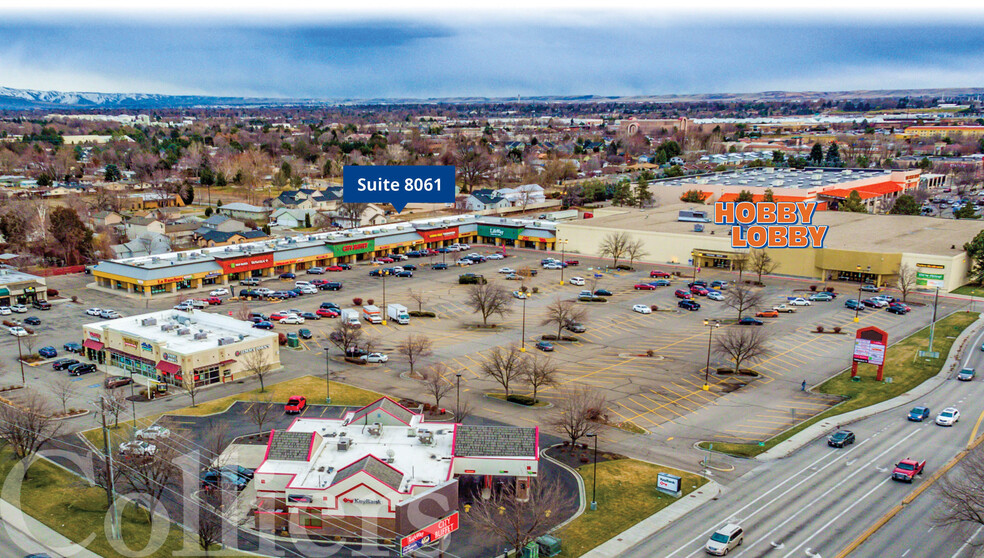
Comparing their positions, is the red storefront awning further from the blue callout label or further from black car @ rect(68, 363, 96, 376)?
the blue callout label

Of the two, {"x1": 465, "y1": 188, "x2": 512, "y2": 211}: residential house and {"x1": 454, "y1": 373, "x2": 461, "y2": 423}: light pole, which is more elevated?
{"x1": 465, "y1": 188, "x2": 512, "y2": 211}: residential house

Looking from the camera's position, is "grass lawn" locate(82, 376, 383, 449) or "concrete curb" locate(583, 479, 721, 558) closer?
"concrete curb" locate(583, 479, 721, 558)

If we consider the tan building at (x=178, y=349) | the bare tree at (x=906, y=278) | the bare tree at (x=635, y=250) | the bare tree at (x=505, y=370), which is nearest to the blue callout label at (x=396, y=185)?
the bare tree at (x=635, y=250)

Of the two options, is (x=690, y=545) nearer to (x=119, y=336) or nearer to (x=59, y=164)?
(x=119, y=336)

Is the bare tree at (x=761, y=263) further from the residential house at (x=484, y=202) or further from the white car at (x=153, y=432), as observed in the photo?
the white car at (x=153, y=432)

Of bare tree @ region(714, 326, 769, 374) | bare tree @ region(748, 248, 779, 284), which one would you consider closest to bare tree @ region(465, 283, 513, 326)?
bare tree @ region(714, 326, 769, 374)

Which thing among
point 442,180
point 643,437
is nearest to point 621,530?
point 643,437

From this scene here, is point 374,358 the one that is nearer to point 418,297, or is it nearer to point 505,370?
point 505,370
